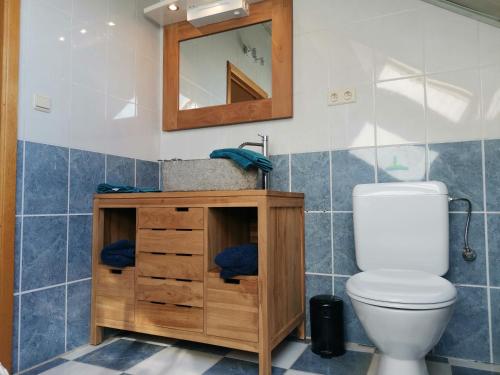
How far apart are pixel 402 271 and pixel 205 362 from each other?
923 millimetres

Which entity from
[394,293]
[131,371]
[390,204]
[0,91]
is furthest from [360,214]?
[0,91]

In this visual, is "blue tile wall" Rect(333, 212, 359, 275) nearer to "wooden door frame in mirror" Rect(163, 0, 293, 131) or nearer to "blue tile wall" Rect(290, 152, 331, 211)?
"blue tile wall" Rect(290, 152, 331, 211)

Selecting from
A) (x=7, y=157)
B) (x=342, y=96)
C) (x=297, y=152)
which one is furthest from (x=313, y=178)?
(x=7, y=157)

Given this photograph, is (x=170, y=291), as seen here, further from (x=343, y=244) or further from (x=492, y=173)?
(x=492, y=173)

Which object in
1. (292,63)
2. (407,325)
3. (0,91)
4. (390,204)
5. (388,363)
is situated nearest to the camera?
(407,325)

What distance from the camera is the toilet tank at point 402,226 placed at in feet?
4.72

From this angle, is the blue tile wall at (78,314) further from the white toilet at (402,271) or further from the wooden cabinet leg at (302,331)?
the white toilet at (402,271)

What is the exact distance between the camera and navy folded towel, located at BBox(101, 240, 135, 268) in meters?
1.65

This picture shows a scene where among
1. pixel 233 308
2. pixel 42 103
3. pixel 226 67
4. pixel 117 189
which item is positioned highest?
pixel 226 67

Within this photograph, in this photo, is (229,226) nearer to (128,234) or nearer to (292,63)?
(128,234)

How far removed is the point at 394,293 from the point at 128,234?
145cm

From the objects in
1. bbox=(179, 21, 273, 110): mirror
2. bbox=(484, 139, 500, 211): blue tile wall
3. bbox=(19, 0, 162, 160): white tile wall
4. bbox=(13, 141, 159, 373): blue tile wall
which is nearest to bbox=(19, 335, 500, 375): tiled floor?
bbox=(13, 141, 159, 373): blue tile wall

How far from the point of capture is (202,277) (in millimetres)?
1487

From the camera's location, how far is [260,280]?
54.1 inches
